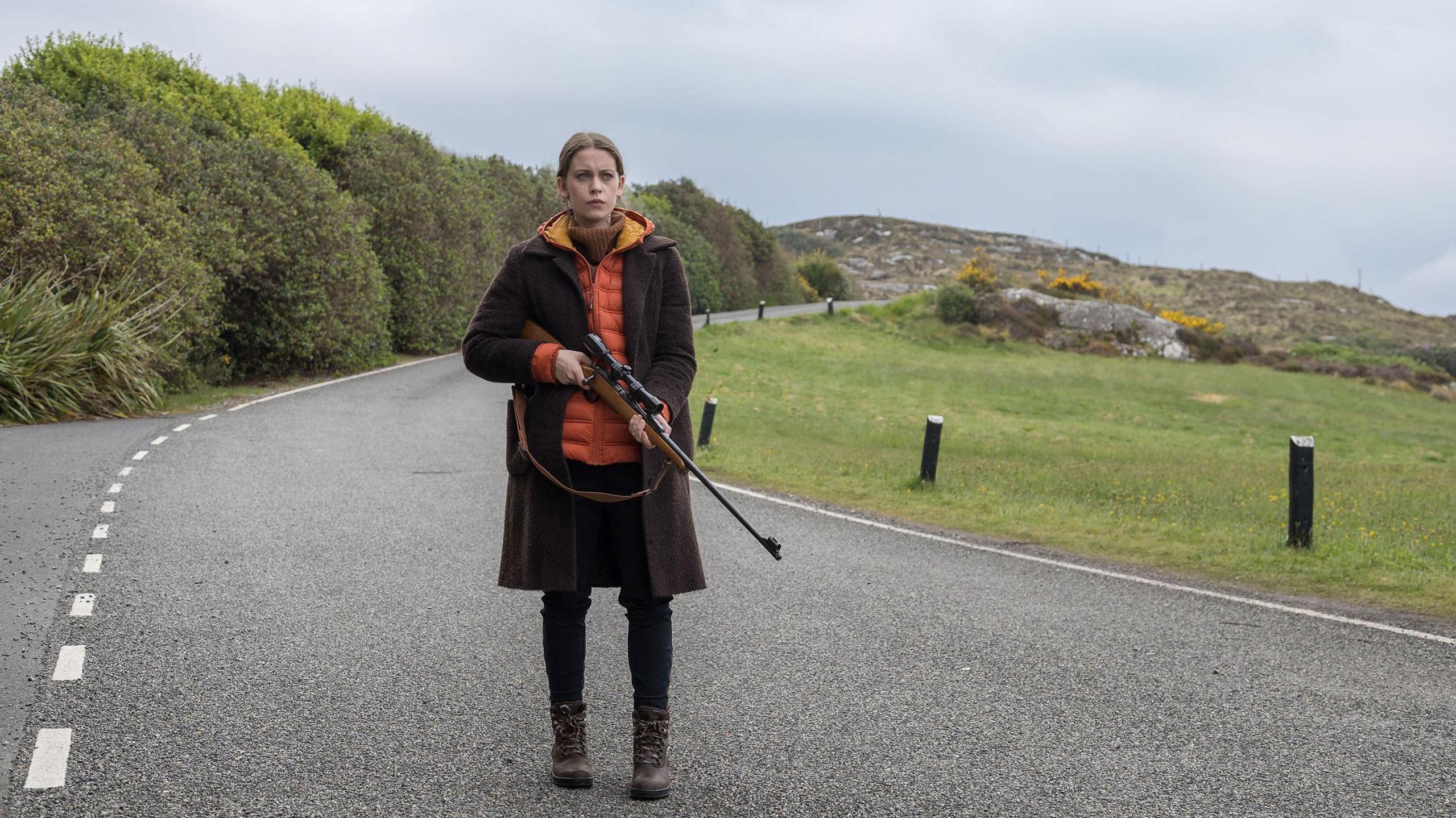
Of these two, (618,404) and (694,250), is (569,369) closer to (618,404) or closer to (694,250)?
(618,404)

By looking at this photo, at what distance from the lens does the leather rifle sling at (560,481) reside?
A: 3963mm

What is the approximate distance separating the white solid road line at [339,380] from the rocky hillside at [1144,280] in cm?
3173

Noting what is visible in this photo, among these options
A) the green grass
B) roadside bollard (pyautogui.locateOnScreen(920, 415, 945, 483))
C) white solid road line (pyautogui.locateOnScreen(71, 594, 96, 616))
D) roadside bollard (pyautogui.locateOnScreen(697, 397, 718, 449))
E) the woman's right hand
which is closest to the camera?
the woman's right hand

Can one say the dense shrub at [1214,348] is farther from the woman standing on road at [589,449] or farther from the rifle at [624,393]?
the rifle at [624,393]

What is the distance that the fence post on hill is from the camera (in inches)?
380

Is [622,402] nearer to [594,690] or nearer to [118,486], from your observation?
[594,690]

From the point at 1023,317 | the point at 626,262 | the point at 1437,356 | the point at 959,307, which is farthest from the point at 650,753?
the point at 1437,356

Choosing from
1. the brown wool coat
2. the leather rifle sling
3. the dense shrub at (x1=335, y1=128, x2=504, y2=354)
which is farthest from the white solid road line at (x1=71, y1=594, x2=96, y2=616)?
the dense shrub at (x1=335, y1=128, x2=504, y2=354)

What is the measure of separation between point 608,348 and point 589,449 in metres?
0.35

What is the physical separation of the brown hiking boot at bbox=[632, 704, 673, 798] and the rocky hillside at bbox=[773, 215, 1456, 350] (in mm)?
50152

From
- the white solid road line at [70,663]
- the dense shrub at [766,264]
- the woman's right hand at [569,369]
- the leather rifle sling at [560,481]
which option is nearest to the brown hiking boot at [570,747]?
the leather rifle sling at [560,481]

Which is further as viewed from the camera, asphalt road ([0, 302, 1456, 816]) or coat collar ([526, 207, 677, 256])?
asphalt road ([0, 302, 1456, 816])

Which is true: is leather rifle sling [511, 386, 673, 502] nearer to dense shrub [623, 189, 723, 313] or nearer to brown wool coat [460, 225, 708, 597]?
brown wool coat [460, 225, 708, 597]

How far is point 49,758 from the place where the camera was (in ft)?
14.0
